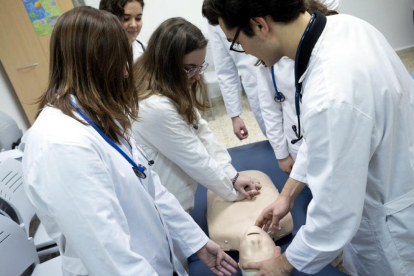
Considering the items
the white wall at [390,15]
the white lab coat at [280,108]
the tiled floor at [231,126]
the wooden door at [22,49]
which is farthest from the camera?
the white wall at [390,15]

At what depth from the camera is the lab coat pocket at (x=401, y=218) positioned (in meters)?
0.76

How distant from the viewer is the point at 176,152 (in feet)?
4.18

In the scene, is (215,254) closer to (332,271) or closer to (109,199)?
(332,271)

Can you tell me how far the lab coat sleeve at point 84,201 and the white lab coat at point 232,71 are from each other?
1.34 meters

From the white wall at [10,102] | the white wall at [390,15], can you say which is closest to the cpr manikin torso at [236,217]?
the white wall at [10,102]

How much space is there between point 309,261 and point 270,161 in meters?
1.11

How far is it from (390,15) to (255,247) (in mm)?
4682

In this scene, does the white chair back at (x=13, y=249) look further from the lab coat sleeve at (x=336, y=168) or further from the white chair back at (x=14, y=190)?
the lab coat sleeve at (x=336, y=168)

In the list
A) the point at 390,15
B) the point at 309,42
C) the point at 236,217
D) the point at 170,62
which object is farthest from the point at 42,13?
the point at 390,15

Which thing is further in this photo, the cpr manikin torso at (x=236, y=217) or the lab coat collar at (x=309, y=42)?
the cpr manikin torso at (x=236, y=217)

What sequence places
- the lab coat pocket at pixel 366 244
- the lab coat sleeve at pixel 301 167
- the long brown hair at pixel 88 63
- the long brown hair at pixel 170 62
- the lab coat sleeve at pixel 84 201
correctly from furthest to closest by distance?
the long brown hair at pixel 170 62 < the lab coat sleeve at pixel 301 167 < the lab coat pocket at pixel 366 244 < the long brown hair at pixel 88 63 < the lab coat sleeve at pixel 84 201

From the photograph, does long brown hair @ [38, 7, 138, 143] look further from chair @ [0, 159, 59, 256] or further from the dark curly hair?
chair @ [0, 159, 59, 256]

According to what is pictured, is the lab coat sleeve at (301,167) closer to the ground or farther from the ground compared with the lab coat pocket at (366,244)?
farther from the ground

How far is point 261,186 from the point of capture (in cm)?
146
